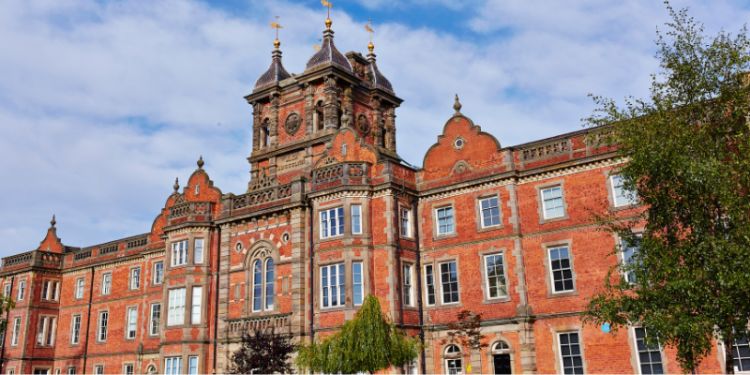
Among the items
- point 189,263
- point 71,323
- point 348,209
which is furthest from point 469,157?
point 71,323

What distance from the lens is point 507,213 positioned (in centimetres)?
2966

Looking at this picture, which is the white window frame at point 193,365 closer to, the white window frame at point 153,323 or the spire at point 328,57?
the white window frame at point 153,323

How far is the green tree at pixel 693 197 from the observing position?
1694cm

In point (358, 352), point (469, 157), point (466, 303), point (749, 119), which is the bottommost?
point (358, 352)

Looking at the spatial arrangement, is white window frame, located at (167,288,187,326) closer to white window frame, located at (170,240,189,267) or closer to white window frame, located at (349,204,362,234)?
white window frame, located at (170,240,189,267)

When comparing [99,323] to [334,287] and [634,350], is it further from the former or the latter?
[634,350]

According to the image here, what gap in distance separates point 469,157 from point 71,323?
3128cm

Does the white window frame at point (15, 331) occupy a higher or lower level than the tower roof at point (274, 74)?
lower

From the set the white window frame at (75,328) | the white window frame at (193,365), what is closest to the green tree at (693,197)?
the white window frame at (193,365)

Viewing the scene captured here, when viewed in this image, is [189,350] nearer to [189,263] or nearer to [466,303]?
[189,263]

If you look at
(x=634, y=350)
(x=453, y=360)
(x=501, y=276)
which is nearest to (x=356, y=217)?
(x=501, y=276)

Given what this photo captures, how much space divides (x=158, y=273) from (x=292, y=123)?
12.3m

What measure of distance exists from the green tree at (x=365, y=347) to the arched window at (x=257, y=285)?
9948mm

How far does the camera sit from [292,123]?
140 ft
